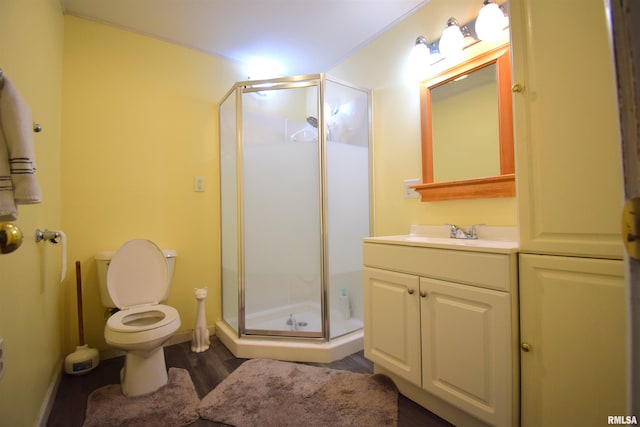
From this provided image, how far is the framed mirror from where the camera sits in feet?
4.65

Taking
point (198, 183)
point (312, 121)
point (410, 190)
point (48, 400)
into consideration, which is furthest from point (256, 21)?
point (48, 400)

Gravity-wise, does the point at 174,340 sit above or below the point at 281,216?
below

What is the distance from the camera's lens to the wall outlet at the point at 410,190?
185cm

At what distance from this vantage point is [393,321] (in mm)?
1427

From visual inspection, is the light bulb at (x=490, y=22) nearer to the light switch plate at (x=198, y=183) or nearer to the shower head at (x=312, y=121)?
the shower head at (x=312, y=121)

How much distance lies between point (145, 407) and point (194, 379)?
0.29m

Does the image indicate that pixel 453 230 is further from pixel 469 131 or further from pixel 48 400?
pixel 48 400

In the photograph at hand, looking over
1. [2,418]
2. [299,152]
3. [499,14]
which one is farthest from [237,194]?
[499,14]

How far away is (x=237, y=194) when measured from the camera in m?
2.07

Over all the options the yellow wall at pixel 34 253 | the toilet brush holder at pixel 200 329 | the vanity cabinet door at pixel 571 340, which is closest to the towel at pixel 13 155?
the yellow wall at pixel 34 253

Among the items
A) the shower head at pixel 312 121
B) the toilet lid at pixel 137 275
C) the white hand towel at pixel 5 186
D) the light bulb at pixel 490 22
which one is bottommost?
the toilet lid at pixel 137 275

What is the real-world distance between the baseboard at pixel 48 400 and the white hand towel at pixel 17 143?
112 cm

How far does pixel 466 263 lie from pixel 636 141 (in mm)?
934

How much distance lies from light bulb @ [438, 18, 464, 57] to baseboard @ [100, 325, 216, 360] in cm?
258
